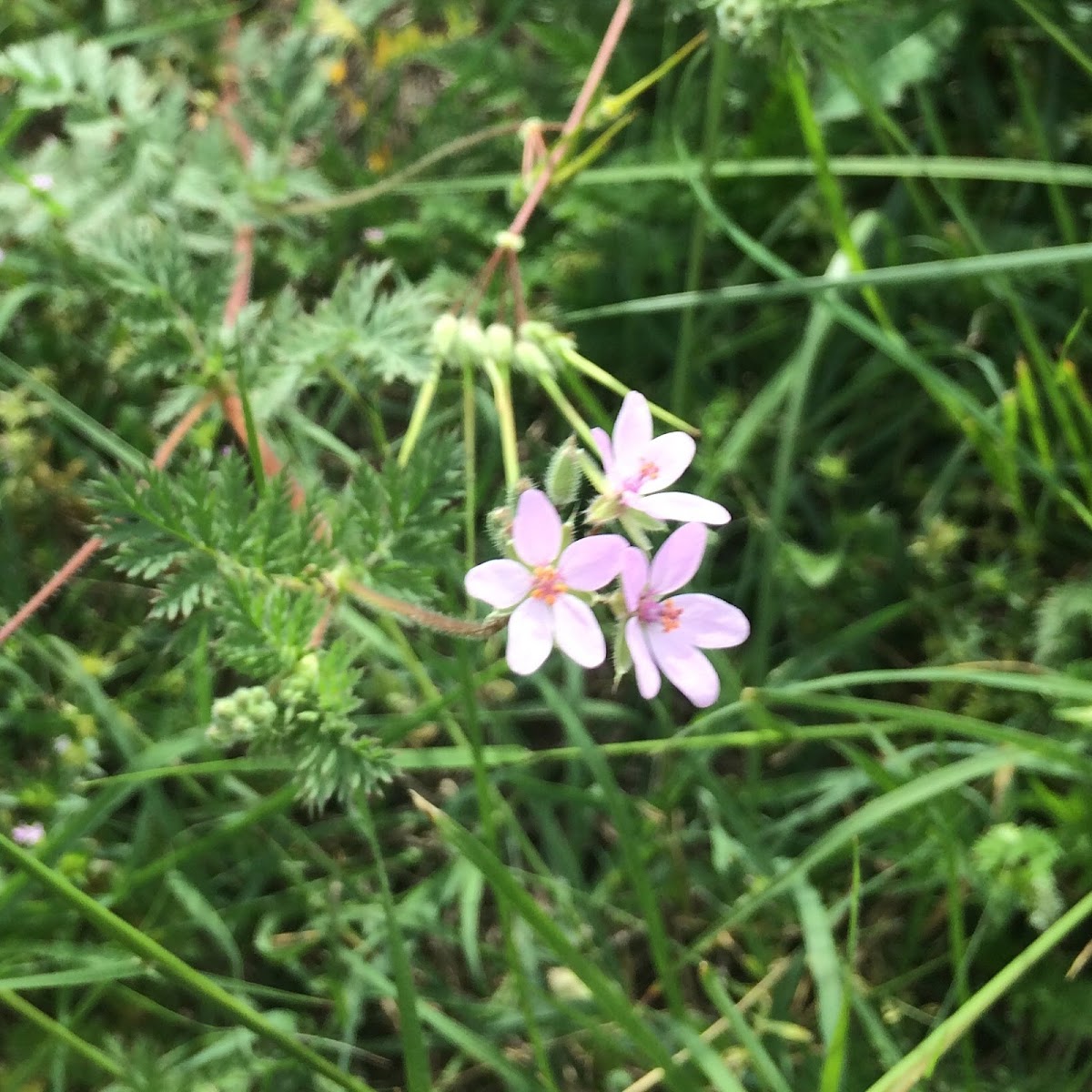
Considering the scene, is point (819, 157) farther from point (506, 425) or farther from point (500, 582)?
point (500, 582)

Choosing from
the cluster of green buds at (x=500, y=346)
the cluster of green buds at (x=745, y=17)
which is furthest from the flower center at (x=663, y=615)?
the cluster of green buds at (x=745, y=17)

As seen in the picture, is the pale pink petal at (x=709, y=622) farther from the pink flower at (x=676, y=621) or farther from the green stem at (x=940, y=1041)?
the green stem at (x=940, y=1041)

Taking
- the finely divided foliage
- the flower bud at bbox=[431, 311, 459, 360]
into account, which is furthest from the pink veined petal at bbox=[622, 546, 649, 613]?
the flower bud at bbox=[431, 311, 459, 360]

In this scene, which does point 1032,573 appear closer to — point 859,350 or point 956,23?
point 859,350

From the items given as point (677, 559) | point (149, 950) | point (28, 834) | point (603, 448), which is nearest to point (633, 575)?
point (677, 559)

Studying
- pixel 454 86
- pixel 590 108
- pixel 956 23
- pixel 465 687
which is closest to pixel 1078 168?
pixel 956 23

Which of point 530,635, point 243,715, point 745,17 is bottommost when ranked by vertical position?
point 243,715
